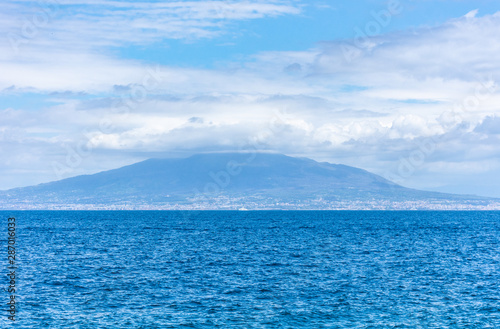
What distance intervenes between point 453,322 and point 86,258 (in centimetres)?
5878

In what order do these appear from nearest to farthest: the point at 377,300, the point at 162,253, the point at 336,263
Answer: the point at 377,300 → the point at 336,263 → the point at 162,253

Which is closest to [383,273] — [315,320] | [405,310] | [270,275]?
[270,275]

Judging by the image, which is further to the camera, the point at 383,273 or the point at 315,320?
the point at 383,273

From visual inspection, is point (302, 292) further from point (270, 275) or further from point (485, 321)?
point (485, 321)

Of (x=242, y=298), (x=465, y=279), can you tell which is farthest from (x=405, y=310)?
(x=465, y=279)

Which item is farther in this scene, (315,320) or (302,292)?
(302,292)

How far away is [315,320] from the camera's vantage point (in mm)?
47188

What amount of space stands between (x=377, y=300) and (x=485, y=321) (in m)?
10.7

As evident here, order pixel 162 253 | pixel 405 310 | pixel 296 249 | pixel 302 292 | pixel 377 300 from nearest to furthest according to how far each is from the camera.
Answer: pixel 405 310 < pixel 377 300 < pixel 302 292 < pixel 162 253 < pixel 296 249

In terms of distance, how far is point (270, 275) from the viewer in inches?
2773

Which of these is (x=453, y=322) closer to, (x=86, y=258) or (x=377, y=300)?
(x=377, y=300)

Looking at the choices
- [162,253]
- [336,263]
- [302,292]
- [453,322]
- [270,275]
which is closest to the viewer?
[453,322]

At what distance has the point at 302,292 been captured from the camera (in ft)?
194

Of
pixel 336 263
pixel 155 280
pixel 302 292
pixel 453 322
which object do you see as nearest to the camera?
pixel 453 322
